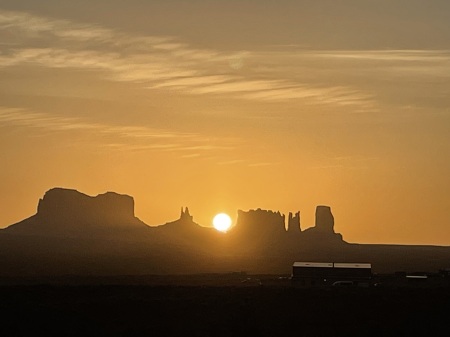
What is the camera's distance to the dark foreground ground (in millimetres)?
55250

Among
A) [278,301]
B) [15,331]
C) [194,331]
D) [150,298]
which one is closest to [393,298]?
[278,301]

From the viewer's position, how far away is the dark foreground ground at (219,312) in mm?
55250

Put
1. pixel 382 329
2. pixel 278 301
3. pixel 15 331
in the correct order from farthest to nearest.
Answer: pixel 278 301 < pixel 382 329 < pixel 15 331

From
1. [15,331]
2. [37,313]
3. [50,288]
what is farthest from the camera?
[50,288]

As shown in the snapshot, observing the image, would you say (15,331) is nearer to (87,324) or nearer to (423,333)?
(87,324)

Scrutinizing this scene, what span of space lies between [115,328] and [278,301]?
19.9 m

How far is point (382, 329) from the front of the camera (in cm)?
5672

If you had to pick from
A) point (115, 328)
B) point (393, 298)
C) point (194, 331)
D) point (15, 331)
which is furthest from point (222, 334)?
point (393, 298)

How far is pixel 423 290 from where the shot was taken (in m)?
86.3

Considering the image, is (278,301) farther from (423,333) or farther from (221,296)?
(423,333)

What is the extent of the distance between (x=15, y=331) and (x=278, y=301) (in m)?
25.1

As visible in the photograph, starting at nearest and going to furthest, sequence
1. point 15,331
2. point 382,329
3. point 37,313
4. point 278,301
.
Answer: point 15,331 < point 382,329 < point 37,313 < point 278,301

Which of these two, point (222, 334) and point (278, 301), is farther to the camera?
point (278, 301)

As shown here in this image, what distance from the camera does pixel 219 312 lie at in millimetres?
64375
